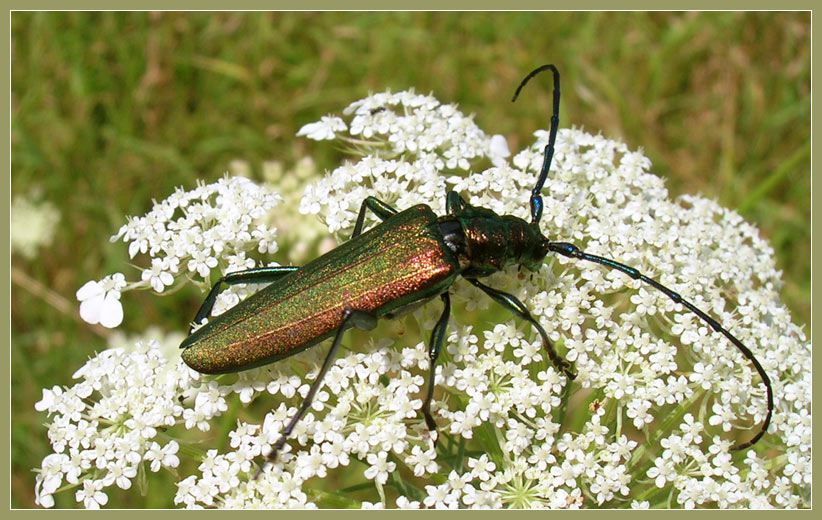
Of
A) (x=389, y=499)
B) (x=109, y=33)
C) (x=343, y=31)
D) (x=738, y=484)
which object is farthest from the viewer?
(x=343, y=31)

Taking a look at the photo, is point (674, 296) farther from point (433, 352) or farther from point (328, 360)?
point (328, 360)

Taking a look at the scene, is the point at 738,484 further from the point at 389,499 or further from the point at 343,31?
the point at 343,31

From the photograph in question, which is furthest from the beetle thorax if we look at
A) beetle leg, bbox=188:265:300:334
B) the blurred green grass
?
the blurred green grass

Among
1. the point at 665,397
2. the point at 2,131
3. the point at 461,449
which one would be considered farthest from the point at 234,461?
the point at 2,131

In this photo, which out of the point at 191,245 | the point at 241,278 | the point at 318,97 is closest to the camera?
the point at 241,278

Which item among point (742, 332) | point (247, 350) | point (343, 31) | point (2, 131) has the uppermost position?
point (343, 31)

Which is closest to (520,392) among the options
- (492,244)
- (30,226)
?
(492,244)

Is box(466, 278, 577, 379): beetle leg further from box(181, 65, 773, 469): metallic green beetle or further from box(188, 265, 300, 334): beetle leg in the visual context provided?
box(188, 265, 300, 334): beetle leg
